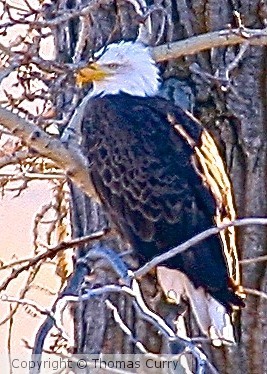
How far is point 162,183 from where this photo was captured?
405 cm

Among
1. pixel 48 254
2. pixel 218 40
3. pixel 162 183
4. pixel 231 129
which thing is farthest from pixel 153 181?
pixel 218 40

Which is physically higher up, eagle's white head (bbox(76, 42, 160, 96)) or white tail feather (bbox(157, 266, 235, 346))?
eagle's white head (bbox(76, 42, 160, 96))

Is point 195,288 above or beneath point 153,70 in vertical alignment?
beneath

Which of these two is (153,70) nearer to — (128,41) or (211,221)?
(128,41)

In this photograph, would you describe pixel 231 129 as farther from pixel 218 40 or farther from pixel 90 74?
pixel 218 40

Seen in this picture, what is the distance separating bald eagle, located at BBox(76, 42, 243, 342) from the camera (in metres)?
3.92

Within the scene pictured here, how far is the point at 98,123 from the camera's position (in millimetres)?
4211

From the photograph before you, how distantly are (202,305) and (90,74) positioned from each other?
894 mm

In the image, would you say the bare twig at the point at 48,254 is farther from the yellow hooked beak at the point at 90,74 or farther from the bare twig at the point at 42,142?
the yellow hooked beak at the point at 90,74

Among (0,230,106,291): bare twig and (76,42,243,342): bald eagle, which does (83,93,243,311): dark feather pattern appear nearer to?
(76,42,243,342): bald eagle

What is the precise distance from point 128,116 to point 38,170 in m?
0.43

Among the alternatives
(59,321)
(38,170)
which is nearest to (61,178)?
(38,170)

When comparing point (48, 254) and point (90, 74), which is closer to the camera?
point (48, 254)

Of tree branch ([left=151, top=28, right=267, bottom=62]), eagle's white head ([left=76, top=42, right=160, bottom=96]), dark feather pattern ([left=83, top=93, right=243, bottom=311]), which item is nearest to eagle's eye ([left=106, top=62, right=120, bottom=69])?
eagle's white head ([left=76, top=42, right=160, bottom=96])
